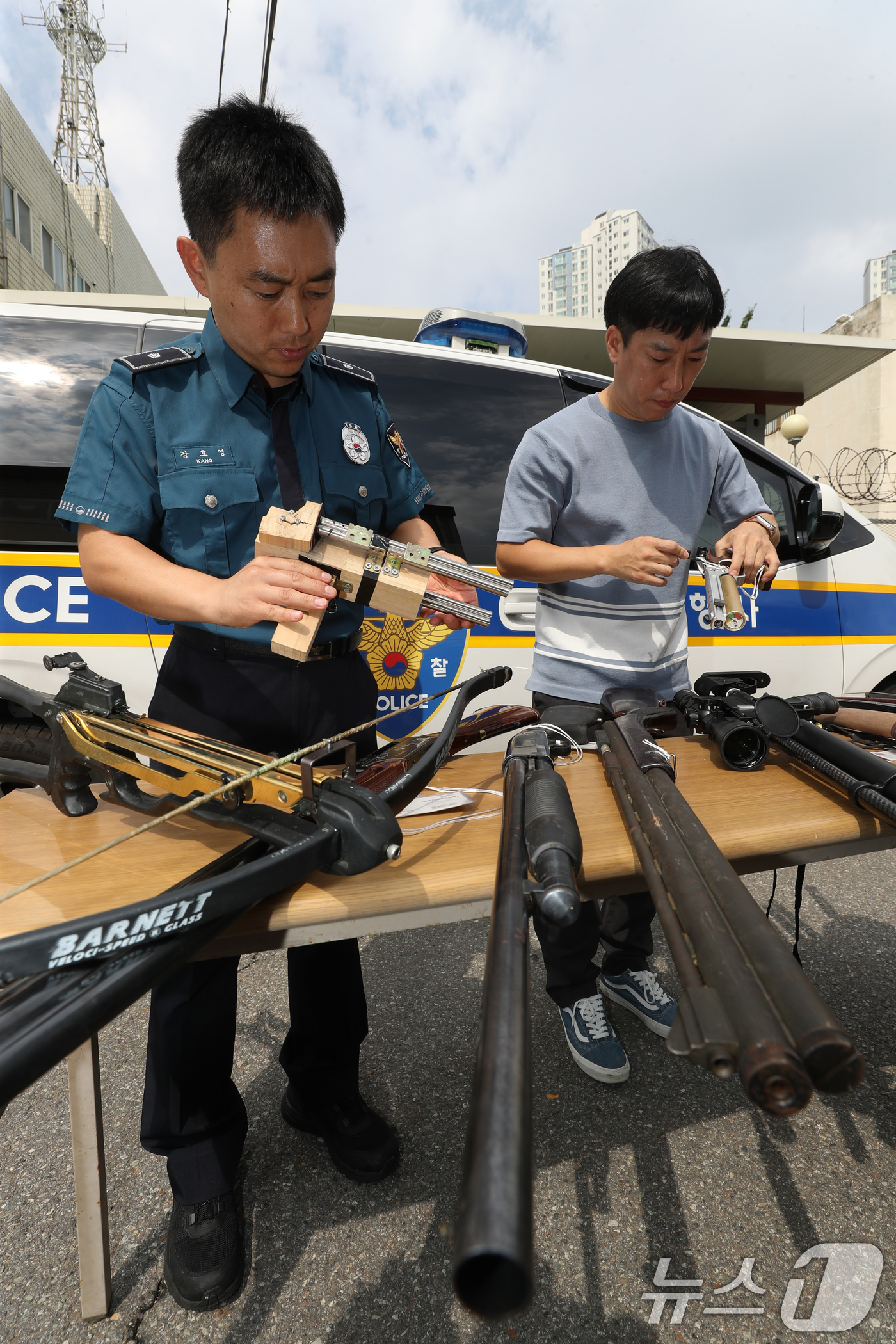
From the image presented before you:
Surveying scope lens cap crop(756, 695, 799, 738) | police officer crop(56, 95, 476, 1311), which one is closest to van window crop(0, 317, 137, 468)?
police officer crop(56, 95, 476, 1311)

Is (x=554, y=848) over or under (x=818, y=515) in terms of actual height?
under

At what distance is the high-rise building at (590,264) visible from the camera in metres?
12.6

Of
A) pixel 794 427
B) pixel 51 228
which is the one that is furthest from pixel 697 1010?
pixel 51 228

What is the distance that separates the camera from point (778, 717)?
1.59 m

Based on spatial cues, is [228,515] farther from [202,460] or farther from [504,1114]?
[504,1114]

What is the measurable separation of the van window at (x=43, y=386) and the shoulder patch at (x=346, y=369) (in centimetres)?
157

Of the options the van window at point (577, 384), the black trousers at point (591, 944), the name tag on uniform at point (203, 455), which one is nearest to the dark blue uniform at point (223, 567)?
the name tag on uniform at point (203, 455)

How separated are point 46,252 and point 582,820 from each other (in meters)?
25.0

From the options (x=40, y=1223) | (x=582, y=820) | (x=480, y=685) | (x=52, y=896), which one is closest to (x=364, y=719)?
(x=480, y=685)

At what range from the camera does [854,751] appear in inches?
53.4

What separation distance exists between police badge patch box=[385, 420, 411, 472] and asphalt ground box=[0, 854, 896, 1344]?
1723 millimetres

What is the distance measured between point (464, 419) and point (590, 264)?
1743 cm

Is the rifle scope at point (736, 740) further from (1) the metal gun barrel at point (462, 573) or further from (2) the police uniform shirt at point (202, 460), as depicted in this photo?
(2) the police uniform shirt at point (202, 460)

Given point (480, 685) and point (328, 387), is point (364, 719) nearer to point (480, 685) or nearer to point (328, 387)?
point (480, 685)
